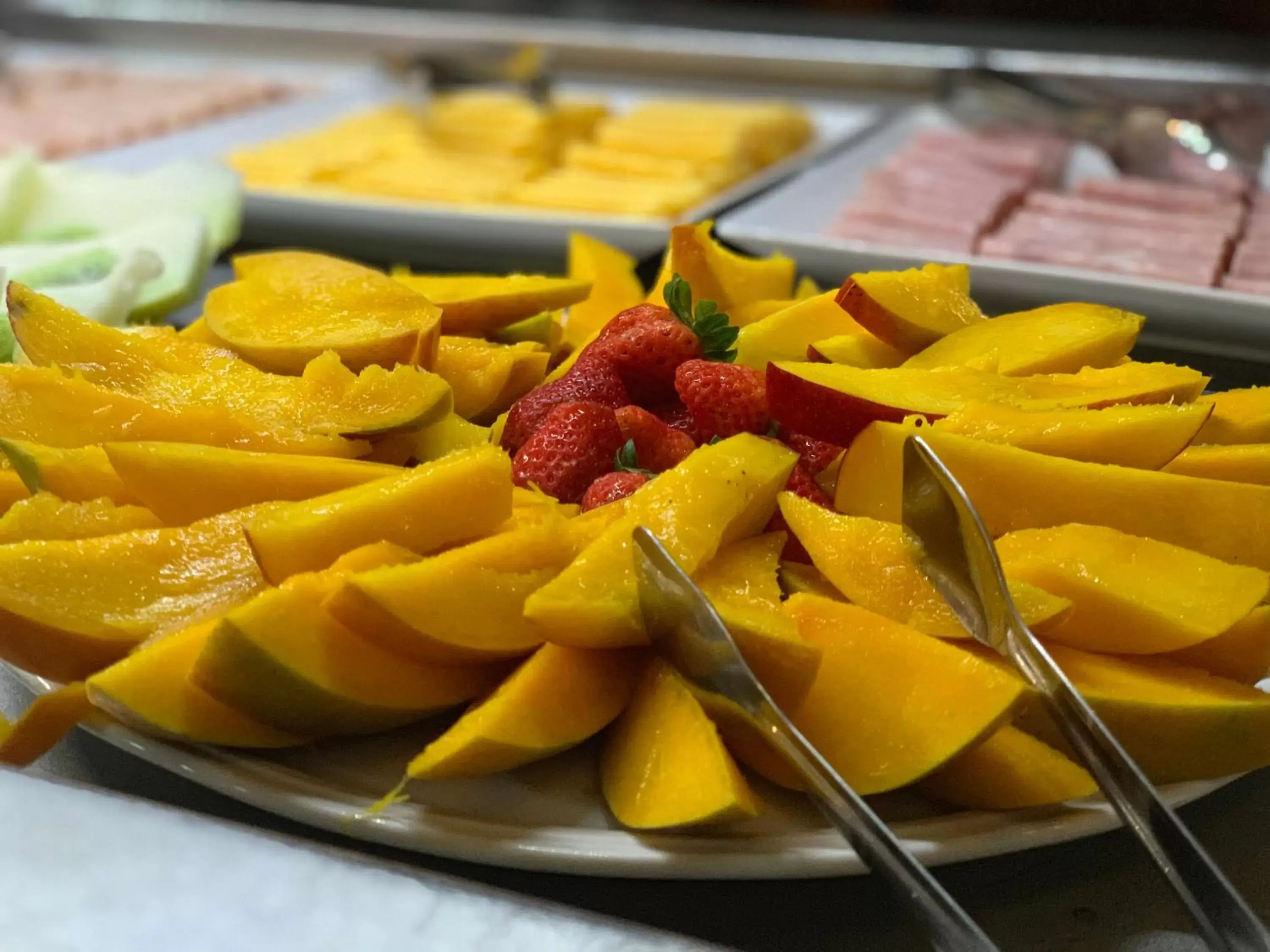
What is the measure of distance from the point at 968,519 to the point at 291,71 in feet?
8.08

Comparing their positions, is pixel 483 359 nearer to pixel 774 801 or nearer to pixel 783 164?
pixel 774 801

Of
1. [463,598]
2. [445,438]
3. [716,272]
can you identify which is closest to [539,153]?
[716,272]

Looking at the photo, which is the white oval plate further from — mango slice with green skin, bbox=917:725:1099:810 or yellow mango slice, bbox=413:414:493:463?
yellow mango slice, bbox=413:414:493:463

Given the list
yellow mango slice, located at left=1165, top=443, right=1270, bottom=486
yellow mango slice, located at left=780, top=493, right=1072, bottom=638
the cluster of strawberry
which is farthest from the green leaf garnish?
yellow mango slice, located at left=1165, top=443, right=1270, bottom=486

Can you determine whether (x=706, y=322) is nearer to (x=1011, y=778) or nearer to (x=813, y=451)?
(x=813, y=451)

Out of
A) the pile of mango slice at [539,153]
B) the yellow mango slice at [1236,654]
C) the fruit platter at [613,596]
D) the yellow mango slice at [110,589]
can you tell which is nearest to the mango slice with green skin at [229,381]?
the fruit platter at [613,596]

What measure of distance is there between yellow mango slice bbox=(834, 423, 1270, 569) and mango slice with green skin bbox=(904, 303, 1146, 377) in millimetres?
143

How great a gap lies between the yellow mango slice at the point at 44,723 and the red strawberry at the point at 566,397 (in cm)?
32

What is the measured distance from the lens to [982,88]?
2.08 m

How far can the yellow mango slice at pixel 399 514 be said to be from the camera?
607mm

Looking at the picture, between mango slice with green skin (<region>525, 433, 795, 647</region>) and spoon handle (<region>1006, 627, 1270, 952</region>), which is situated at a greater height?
mango slice with green skin (<region>525, 433, 795, 647</region>)

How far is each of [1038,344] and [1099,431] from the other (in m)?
0.16

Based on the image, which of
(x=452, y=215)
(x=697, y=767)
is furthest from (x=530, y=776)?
(x=452, y=215)

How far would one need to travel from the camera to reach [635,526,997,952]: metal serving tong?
474 mm
